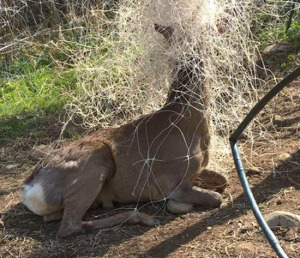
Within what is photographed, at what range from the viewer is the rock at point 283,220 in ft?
14.2

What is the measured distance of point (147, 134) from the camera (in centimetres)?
522

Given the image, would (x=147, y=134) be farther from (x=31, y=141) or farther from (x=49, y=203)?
(x=31, y=141)

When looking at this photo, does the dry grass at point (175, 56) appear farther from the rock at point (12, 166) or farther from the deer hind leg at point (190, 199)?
the rock at point (12, 166)

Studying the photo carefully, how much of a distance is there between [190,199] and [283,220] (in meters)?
0.91

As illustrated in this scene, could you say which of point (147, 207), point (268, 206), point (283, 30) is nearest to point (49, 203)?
point (147, 207)

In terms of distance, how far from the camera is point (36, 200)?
512 cm

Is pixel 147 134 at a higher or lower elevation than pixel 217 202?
higher

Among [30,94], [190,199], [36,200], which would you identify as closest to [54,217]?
[36,200]

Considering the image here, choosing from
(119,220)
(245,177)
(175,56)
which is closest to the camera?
(245,177)

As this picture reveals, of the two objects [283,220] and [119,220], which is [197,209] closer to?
[119,220]

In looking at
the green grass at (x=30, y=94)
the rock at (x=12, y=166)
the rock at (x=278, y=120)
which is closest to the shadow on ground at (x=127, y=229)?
the rock at (x=278, y=120)

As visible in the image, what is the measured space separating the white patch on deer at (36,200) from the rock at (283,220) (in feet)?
5.73

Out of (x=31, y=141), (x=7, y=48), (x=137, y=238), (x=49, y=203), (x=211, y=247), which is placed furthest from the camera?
(x=7, y=48)

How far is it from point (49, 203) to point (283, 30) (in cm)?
417
